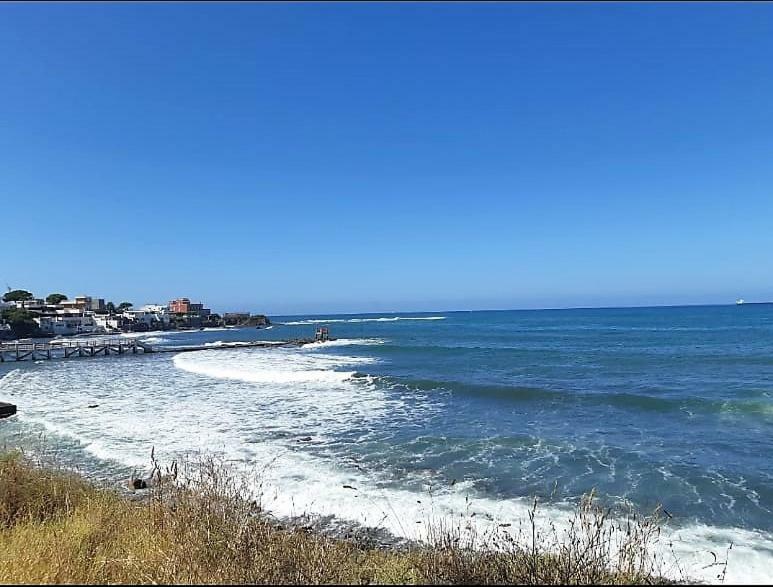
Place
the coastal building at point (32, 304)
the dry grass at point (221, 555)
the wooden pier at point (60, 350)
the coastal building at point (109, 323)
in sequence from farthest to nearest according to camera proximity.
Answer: the coastal building at point (32, 304) → the coastal building at point (109, 323) → the wooden pier at point (60, 350) → the dry grass at point (221, 555)

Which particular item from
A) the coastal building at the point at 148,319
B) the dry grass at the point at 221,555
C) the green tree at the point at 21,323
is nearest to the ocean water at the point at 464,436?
the dry grass at the point at 221,555

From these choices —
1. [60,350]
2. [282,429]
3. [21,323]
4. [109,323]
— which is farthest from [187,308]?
[282,429]

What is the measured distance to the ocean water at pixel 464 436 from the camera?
9.16m

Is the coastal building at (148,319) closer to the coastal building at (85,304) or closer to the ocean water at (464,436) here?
the coastal building at (85,304)

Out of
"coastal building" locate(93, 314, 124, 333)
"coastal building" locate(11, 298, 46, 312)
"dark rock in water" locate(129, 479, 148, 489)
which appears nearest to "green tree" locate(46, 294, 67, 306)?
"coastal building" locate(11, 298, 46, 312)

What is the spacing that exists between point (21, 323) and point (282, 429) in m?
92.1

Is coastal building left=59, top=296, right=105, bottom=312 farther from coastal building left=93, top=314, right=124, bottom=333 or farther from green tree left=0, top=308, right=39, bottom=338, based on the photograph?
green tree left=0, top=308, right=39, bottom=338

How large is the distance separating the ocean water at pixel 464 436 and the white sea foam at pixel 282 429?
6 cm

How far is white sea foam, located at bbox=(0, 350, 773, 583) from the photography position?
26.6 feet

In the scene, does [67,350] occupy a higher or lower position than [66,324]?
lower

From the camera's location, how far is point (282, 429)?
1577cm

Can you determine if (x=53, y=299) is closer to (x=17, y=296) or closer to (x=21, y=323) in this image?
(x=17, y=296)

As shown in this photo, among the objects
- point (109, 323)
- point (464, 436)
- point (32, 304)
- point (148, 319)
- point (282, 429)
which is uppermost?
point (32, 304)

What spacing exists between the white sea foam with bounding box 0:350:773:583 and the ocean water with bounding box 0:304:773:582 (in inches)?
2.4
